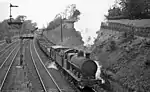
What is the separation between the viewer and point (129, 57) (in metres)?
22.9

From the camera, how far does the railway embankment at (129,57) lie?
18.8 m

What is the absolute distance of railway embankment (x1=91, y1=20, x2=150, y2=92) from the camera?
61.6 feet

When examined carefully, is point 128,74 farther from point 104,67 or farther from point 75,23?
point 75,23

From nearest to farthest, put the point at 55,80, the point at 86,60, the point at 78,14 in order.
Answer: the point at 86,60, the point at 55,80, the point at 78,14

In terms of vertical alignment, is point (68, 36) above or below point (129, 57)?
above

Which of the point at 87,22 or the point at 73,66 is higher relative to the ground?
the point at 87,22

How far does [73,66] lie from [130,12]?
1699 centimetres

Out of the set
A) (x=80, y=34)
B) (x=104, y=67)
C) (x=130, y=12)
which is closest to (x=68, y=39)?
(x=80, y=34)

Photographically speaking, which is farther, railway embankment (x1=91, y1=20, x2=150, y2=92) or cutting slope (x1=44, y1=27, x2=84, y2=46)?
cutting slope (x1=44, y1=27, x2=84, y2=46)

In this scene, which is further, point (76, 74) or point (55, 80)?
point (55, 80)

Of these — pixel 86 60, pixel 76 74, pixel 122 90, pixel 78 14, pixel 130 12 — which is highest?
pixel 78 14

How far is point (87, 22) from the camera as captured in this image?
Result: 276ft

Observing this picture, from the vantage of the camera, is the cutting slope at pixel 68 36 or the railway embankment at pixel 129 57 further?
the cutting slope at pixel 68 36

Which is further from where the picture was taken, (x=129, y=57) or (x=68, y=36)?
(x=68, y=36)
